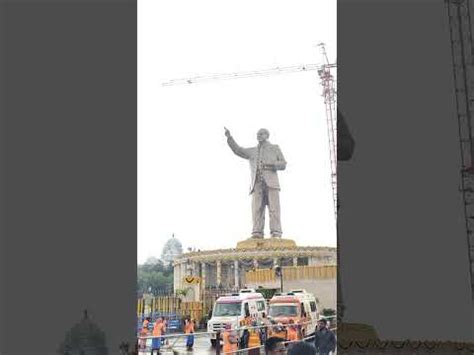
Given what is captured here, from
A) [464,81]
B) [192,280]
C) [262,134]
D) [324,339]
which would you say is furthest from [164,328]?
[464,81]

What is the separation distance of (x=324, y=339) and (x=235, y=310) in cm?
125

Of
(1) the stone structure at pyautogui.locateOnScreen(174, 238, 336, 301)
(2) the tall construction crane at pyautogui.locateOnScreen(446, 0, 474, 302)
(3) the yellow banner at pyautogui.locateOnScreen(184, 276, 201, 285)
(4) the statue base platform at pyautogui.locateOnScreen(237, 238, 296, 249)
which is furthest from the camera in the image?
(2) the tall construction crane at pyautogui.locateOnScreen(446, 0, 474, 302)

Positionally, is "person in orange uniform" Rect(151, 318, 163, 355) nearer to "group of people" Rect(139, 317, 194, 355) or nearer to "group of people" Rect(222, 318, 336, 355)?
"group of people" Rect(139, 317, 194, 355)

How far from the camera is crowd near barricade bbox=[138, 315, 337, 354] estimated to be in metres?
9.51

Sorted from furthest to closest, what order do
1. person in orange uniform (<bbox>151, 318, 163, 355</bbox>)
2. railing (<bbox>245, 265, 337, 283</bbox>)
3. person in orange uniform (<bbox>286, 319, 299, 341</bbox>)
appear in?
railing (<bbox>245, 265, 337, 283</bbox>)
person in orange uniform (<bbox>151, 318, 163, 355</bbox>)
person in orange uniform (<bbox>286, 319, 299, 341</bbox>)

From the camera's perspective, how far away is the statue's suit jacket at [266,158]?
11.0 m

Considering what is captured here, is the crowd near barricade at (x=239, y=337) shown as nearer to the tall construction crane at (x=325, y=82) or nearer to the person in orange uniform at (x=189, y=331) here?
the person in orange uniform at (x=189, y=331)

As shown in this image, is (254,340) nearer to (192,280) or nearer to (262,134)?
(192,280)

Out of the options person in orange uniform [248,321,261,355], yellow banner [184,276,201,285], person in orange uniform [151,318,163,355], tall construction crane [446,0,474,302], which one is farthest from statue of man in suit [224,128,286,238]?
tall construction crane [446,0,474,302]
